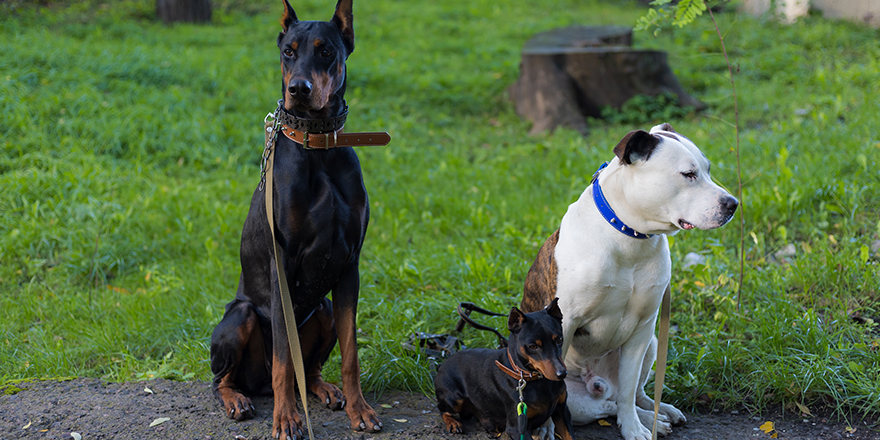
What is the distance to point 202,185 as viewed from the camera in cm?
640

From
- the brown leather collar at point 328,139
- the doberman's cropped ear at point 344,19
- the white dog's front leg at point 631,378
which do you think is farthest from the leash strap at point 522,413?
the doberman's cropped ear at point 344,19

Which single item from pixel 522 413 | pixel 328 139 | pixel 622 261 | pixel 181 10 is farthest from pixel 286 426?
pixel 181 10

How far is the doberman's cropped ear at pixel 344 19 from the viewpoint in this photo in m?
2.71

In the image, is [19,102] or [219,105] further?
[219,105]

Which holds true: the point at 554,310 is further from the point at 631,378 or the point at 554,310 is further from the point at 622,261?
the point at 631,378

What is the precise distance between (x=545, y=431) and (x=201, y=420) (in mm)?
1554

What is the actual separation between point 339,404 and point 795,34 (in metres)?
10.8

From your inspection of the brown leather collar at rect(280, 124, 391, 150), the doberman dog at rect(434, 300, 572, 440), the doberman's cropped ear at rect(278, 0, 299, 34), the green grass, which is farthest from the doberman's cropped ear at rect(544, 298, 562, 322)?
the doberman's cropped ear at rect(278, 0, 299, 34)

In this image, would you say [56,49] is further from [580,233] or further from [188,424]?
[580,233]

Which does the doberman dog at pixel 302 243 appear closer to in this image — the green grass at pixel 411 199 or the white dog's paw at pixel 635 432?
the green grass at pixel 411 199

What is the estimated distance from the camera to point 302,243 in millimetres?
2732

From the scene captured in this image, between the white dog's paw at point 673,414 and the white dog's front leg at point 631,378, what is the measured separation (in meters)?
0.27

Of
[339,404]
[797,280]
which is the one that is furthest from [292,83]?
[797,280]

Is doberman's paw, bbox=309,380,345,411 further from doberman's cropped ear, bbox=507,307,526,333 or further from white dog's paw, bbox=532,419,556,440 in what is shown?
doberman's cropped ear, bbox=507,307,526,333
